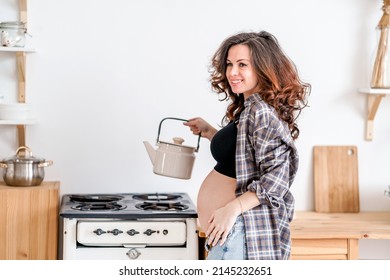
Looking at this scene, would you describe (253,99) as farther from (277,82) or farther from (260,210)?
(260,210)

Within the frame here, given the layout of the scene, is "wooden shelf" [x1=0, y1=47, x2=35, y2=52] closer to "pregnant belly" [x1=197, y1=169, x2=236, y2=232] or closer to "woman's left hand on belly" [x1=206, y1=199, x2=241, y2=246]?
"pregnant belly" [x1=197, y1=169, x2=236, y2=232]

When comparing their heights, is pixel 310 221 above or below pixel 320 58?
below

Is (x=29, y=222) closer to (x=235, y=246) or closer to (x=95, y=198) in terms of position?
(x=95, y=198)

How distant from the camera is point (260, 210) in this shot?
8.13ft

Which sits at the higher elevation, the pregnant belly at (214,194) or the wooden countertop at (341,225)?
the pregnant belly at (214,194)

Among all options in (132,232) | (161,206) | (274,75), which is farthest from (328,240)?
(274,75)

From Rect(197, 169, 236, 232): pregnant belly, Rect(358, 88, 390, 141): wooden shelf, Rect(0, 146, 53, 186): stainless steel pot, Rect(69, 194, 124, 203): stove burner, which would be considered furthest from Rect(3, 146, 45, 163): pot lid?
Rect(358, 88, 390, 141): wooden shelf

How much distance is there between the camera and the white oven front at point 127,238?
10.0 feet

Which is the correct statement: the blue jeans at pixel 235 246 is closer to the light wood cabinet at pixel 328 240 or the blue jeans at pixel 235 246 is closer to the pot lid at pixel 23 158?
the light wood cabinet at pixel 328 240

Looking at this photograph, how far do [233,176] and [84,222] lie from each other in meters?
0.81

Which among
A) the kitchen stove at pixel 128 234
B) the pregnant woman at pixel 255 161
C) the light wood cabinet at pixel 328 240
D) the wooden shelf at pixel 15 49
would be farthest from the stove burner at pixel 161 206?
the wooden shelf at pixel 15 49

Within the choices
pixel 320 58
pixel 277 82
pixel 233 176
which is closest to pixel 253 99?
pixel 277 82

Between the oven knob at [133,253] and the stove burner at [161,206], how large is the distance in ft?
0.64

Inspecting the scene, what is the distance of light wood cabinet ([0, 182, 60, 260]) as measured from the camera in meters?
3.15
